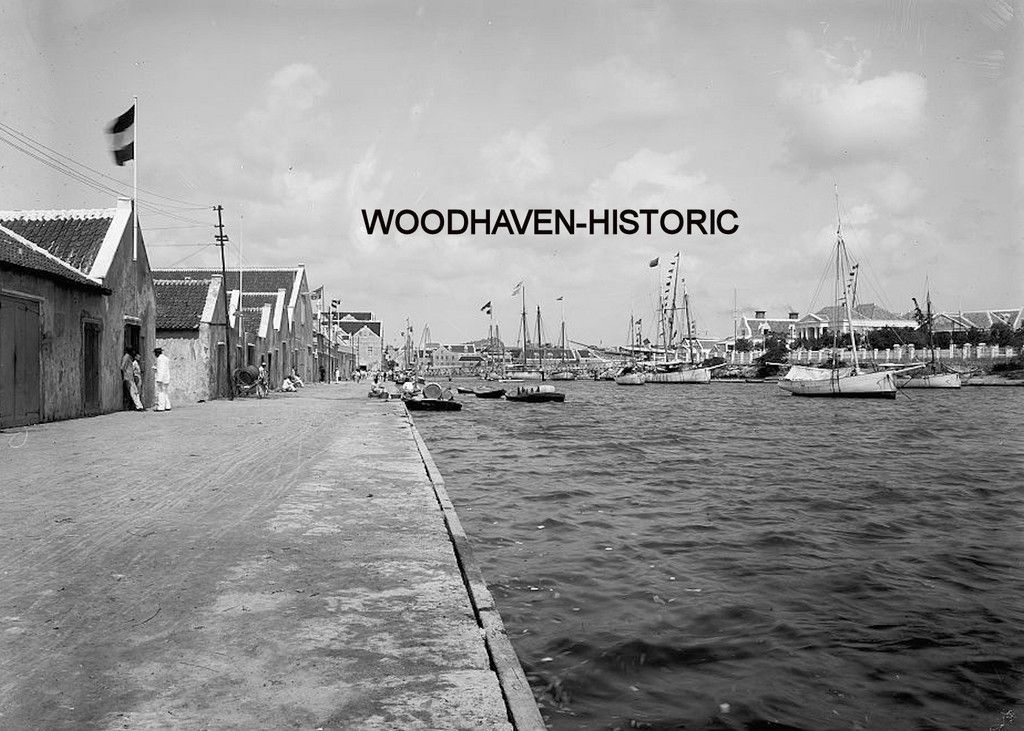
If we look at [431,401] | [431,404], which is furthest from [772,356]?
[431,401]

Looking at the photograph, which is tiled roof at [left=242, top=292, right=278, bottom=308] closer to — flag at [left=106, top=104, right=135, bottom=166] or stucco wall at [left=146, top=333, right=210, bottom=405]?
stucco wall at [left=146, top=333, right=210, bottom=405]

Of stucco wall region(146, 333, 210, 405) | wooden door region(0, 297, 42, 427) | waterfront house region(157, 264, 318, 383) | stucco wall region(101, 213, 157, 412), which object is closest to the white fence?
waterfront house region(157, 264, 318, 383)

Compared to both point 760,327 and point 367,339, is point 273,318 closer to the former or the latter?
point 367,339

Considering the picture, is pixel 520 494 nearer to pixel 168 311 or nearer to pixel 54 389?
pixel 54 389

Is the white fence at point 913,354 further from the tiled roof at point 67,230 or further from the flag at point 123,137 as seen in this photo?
the tiled roof at point 67,230

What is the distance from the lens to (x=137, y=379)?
2452 cm

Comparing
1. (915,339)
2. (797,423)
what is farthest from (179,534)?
(915,339)

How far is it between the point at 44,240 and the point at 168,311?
1002 cm

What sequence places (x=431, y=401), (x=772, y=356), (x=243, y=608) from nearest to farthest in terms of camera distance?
(x=243, y=608) → (x=431, y=401) → (x=772, y=356)

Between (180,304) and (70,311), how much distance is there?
13.5 m

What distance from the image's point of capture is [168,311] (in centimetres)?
3316

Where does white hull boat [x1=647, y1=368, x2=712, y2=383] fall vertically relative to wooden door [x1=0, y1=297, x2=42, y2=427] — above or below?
below

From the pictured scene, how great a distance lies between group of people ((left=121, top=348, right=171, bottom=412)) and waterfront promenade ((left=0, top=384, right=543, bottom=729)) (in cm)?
1422

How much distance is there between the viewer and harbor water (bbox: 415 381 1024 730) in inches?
206
